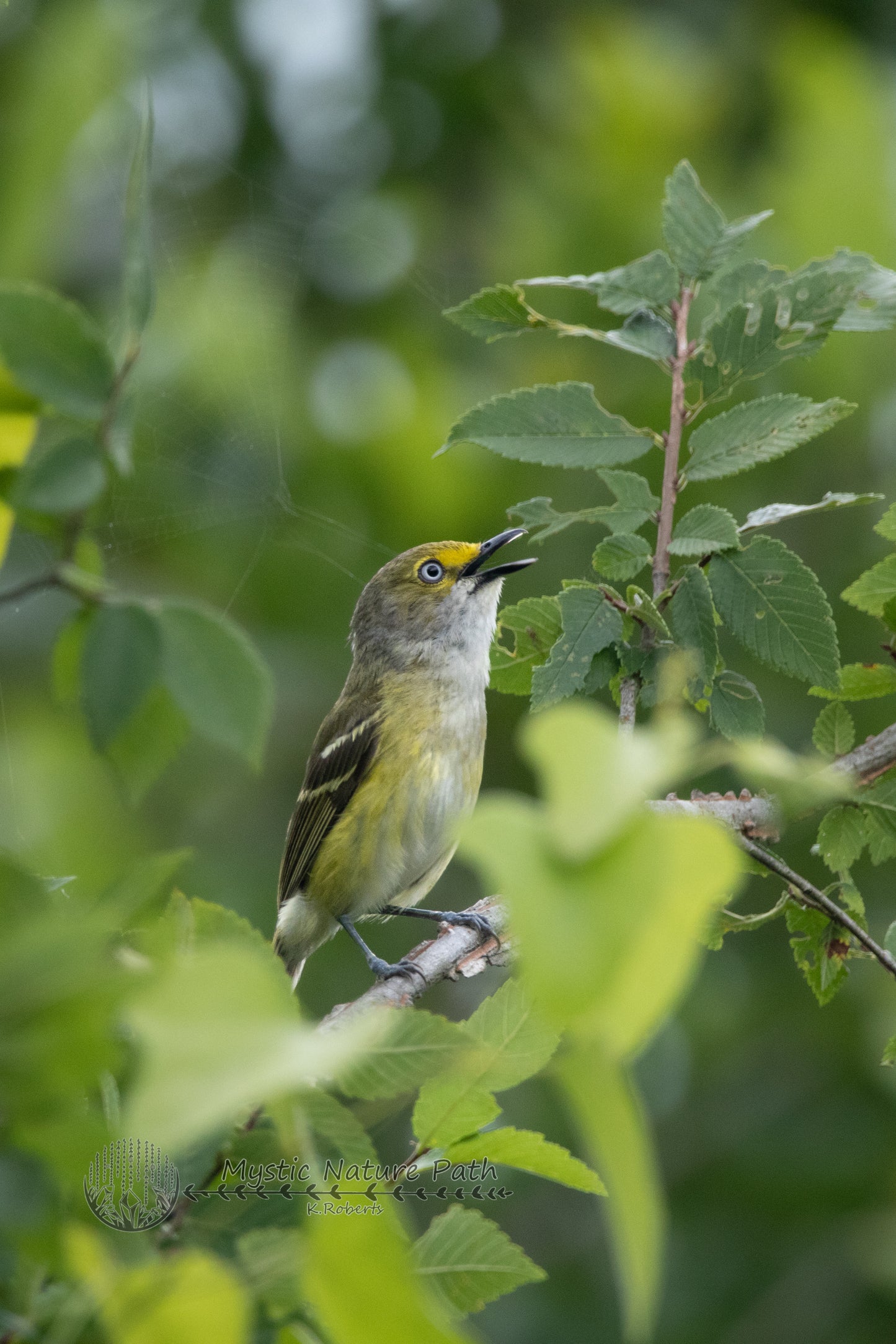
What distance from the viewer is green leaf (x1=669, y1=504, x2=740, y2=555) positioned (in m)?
2.23

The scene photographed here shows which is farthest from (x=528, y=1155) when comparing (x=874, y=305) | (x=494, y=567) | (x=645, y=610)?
(x=494, y=567)

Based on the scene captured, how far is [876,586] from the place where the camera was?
91.6 inches

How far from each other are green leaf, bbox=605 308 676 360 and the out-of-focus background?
3124mm

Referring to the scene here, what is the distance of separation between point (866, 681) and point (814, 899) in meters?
0.43

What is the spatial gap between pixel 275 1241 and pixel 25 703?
21.1 ft

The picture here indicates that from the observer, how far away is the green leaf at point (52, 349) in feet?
3.92

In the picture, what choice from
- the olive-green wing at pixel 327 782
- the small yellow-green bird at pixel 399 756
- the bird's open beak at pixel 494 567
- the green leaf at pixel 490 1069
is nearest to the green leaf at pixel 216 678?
the green leaf at pixel 490 1069

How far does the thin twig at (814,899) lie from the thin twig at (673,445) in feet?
1.73

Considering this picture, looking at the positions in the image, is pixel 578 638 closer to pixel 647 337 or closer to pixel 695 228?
pixel 647 337

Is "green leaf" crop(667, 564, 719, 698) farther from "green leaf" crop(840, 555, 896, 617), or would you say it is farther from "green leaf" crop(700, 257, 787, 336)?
"green leaf" crop(700, 257, 787, 336)

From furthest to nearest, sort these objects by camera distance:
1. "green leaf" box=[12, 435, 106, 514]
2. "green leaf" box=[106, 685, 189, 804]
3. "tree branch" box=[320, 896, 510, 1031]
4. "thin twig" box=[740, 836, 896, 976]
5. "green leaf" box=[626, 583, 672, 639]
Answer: "tree branch" box=[320, 896, 510, 1031] → "green leaf" box=[626, 583, 672, 639] → "thin twig" box=[740, 836, 896, 976] → "green leaf" box=[106, 685, 189, 804] → "green leaf" box=[12, 435, 106, 514]

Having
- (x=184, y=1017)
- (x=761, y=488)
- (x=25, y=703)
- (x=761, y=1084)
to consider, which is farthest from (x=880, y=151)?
(x=184, y=1017)

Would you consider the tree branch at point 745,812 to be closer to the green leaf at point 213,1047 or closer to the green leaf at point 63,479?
the green leaf at point 63,479

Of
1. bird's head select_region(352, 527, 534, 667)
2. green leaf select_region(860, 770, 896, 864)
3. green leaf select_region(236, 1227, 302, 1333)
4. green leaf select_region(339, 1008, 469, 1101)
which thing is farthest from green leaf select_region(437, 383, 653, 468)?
bird's head select_region(352, 527, 534, 667)
